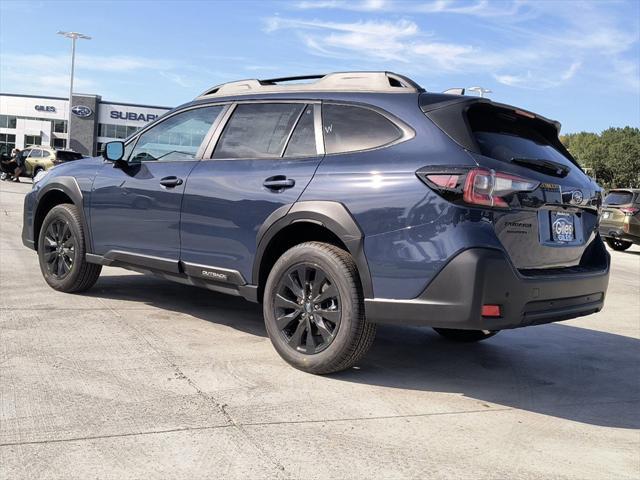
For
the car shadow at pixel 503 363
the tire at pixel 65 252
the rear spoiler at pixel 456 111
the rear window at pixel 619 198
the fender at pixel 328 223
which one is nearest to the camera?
the rear spoiler at pixel 456 111

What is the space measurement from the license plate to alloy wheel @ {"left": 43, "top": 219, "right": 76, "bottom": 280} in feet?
13.3

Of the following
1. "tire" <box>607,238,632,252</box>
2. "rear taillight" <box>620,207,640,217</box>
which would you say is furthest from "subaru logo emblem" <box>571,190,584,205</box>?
"tire" <box>607,238,632,252</box>

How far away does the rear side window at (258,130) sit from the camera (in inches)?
174

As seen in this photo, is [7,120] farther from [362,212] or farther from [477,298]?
[477,298]

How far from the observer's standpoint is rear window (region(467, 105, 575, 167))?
3.71 metres

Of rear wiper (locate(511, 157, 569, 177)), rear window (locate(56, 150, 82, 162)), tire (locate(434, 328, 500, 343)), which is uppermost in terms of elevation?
rear window (locate(56, 150, 82, 162))

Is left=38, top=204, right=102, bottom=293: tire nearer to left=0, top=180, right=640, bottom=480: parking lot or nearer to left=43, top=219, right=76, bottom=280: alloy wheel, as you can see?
left=43, top=219, right=76, bottom=280: alloy wheel

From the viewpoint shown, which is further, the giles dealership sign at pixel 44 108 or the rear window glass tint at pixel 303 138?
the giles dealership sign at pixel 44 108

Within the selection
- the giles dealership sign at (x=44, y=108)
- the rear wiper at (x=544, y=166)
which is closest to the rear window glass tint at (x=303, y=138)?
the rear wiper at (x=544, y=166)

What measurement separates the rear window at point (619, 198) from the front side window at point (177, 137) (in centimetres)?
1434

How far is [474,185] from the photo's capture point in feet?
11.2

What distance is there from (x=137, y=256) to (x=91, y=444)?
7.99 feet

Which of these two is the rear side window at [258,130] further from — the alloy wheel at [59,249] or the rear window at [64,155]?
the rear window at [64,155]

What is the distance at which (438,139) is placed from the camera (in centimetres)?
364
